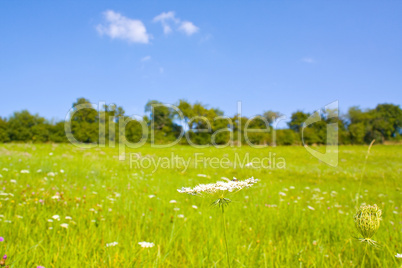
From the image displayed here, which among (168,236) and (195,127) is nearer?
(168,236)

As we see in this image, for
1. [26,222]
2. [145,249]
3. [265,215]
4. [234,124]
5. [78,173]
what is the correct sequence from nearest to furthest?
[145,249]
[26,222]
[265,215]
[78,173]
[234,124]

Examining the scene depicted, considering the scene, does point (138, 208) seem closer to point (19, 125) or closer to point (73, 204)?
point (73, 204)

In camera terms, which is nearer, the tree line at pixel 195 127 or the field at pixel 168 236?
the field at pixel 168 236

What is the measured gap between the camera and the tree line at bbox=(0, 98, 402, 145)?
40.0 m

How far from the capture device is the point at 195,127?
4850 centimetres

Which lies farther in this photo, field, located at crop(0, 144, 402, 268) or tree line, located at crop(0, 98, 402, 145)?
tree line, located at crop(0, 98, 402, 145)

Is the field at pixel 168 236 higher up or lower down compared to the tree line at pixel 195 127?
lower down

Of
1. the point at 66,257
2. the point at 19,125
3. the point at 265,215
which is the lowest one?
the point at 265,215

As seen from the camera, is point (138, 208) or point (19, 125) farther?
point (19, 125)

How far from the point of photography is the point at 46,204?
3.08 metres

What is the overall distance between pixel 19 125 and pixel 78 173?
45.2m

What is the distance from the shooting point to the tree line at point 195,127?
131ft

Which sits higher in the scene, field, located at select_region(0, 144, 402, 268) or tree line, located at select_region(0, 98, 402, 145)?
tree line, located at select_region(0, 98, 402, 145)

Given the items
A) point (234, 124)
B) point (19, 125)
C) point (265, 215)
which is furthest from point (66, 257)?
point (234, 124)
